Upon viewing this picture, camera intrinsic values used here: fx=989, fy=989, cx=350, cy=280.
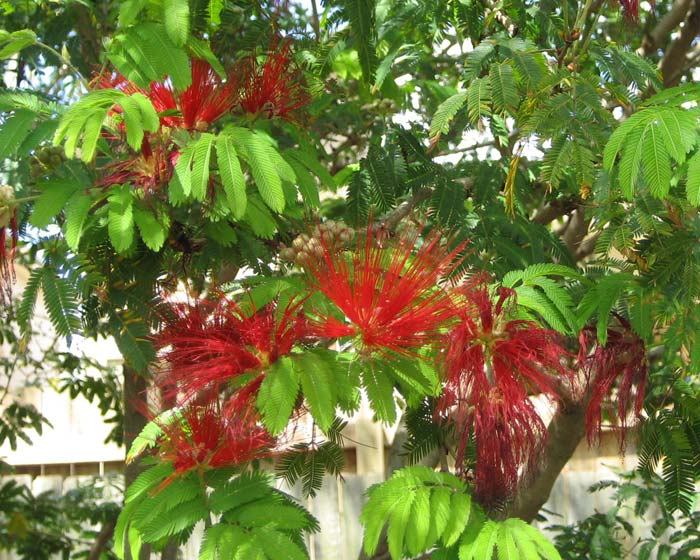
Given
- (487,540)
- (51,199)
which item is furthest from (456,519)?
(51,199)

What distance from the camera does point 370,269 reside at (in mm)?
2035

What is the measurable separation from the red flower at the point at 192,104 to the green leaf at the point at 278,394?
658 mm

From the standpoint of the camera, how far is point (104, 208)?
2383mm

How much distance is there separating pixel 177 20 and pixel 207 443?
1.00 m

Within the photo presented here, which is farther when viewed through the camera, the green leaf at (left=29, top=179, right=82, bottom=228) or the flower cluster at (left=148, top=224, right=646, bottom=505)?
the green leaf at (left=29, top=179, right=82, bottom=228)

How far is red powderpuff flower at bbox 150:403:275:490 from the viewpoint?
2.23 m

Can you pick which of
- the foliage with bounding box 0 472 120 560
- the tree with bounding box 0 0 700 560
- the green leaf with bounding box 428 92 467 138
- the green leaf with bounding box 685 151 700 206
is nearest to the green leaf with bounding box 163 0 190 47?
the tree with bounding box 0 0 700 560

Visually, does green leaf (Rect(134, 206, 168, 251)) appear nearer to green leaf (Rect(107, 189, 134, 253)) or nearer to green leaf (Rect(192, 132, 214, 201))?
green leaf (Rect(107, 189, 134, 253))

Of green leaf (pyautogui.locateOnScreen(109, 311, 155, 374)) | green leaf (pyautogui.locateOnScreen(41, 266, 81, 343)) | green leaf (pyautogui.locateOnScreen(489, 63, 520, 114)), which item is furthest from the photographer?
green leaf (pyautogui.locateOnScreen(109, 311, 155, 374))

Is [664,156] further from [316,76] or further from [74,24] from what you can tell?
[74,24]

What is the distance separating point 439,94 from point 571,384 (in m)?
1.25

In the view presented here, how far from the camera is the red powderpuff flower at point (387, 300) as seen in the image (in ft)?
6.66

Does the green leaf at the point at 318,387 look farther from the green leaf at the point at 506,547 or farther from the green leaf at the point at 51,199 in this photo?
the green leaf at the point at 51,199

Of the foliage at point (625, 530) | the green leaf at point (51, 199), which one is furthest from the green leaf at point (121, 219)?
the foliage at point (625, 530)
